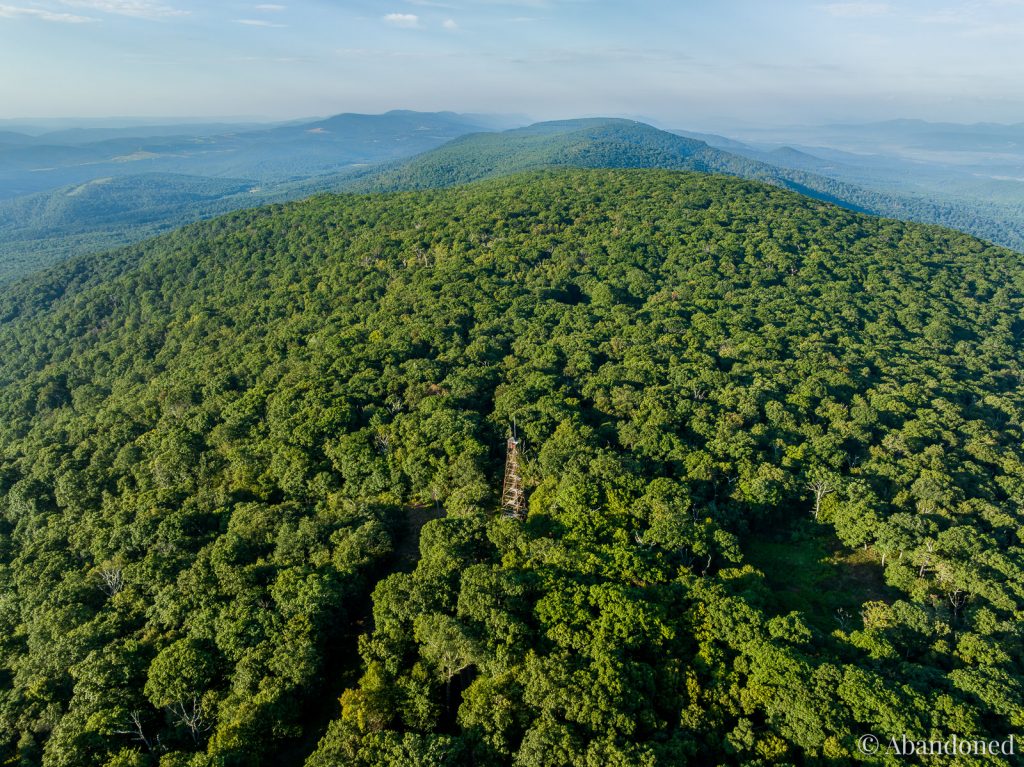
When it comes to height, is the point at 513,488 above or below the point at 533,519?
below

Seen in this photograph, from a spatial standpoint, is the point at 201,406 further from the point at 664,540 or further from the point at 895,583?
the point at 895,583

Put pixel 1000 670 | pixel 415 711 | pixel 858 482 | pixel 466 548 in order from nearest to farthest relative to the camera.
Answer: pixel 415 711, pixel 1000 670, pixel 466 548, pixel 858 482

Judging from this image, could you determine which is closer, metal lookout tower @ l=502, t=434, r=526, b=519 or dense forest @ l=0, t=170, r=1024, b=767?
dense forest @ l=0, t=170, r=1024, b=767

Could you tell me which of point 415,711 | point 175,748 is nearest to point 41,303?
point 175,748

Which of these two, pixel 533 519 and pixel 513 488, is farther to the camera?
pixel 513 488

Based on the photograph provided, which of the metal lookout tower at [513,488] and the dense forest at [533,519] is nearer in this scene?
Result: the dense forest at [533,519]
